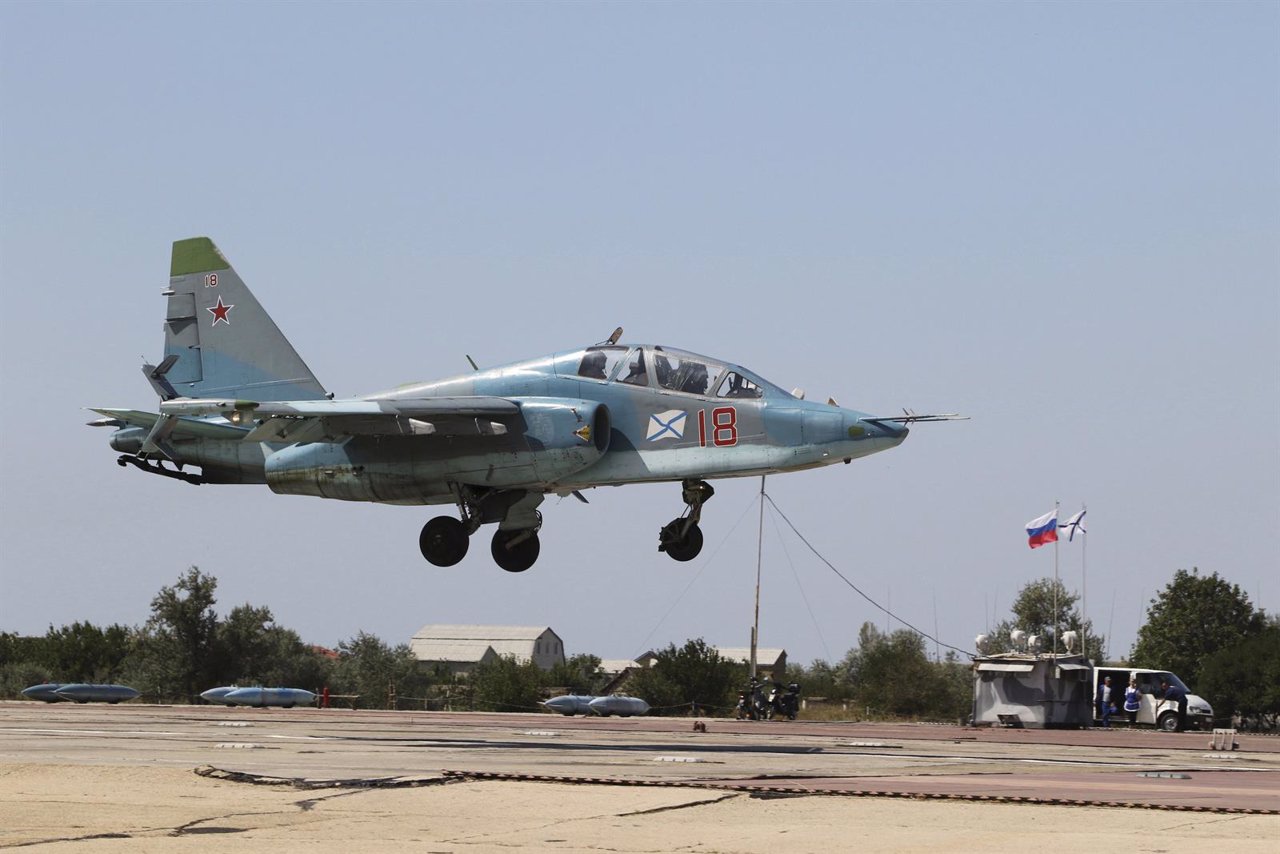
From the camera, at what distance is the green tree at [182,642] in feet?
223

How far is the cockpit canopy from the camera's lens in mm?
27875

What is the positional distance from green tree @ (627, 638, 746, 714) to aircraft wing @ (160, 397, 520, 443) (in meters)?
30.4

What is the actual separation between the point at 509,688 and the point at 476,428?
110 feet

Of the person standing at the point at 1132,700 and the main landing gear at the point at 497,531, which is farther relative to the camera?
the person standing at the point at 1132,700

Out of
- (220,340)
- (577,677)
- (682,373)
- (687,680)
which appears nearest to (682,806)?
(682,373)

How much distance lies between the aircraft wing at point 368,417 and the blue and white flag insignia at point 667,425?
107 inches

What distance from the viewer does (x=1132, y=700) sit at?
4134cm

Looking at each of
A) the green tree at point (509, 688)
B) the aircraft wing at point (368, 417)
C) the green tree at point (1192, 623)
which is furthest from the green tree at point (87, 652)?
the green tree at point (1192, 623)

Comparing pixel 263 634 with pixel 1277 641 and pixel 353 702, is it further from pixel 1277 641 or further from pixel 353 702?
pixel 1277 641

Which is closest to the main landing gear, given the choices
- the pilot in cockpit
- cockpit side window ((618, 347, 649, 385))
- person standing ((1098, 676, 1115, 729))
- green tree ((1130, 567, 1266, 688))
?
the pilot in cockpit

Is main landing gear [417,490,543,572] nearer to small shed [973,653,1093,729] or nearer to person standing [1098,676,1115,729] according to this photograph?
small shed [973,653,1093,729]

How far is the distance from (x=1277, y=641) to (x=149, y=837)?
54.2m

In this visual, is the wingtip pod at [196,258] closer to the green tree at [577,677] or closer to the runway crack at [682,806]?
the runway crack at [682,806]

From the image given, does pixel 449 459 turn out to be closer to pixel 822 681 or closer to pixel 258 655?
pixel 258 655
